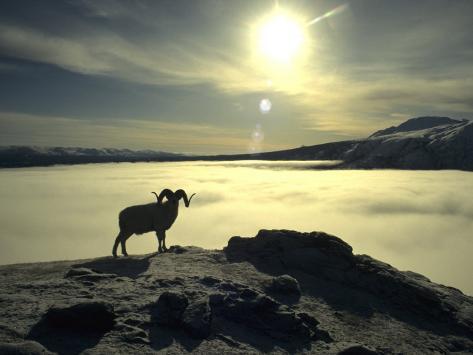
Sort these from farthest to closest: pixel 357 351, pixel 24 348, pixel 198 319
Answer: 1. pixel 357 351
2. pixel 198 319
3. pixel 24 348

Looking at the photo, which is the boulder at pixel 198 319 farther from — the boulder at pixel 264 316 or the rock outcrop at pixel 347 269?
the rock outcrop at pixel 347 269

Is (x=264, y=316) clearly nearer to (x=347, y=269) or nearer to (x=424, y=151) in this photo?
(x=347, y=269)

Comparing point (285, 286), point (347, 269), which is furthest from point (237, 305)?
point (347, 269)

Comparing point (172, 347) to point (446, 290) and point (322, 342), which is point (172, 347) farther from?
point (446, 290)

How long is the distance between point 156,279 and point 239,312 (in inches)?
134

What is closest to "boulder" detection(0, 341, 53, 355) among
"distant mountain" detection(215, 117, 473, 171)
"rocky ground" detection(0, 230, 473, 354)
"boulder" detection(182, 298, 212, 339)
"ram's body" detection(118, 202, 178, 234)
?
"rocky ground" detection(0, 230, 473, 354)

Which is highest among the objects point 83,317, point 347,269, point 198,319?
point 83,317

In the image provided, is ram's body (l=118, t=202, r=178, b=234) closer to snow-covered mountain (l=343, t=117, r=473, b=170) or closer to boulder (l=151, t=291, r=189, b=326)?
boulder (l=151, t=291, r=189, b=326)

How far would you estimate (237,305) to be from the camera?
12281 mm

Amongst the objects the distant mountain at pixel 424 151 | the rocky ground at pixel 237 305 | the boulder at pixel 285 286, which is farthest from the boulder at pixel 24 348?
the distant mountain at pixel 424 151

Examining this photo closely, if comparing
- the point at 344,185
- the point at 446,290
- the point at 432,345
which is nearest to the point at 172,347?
the point at 432,345

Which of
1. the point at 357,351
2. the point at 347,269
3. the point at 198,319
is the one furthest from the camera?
the point at 347,269

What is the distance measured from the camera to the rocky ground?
9820 millimetres

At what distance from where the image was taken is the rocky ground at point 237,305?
Answer: 32.2 ft
